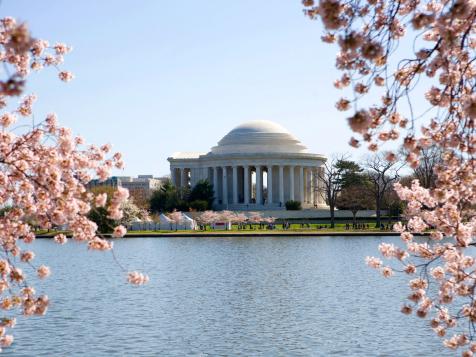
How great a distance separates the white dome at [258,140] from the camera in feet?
384

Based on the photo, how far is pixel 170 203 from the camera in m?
103

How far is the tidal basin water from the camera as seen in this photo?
1906 cm

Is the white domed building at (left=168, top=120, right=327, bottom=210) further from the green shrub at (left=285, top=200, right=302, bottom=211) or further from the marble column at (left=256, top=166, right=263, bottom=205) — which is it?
the green shrub at (left=285, top=200, right=302, bottom=211)

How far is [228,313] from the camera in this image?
24.1 m

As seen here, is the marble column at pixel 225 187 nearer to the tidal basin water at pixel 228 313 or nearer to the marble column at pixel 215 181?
the marble column at pixel 215 181

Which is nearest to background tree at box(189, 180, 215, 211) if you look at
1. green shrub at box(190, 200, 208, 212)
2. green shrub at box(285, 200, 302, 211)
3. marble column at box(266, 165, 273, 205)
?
green shrub at box(190, 200, 208, 212)

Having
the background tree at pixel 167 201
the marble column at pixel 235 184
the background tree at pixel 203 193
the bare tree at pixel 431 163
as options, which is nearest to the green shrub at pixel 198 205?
A: the background tree at pixel 167 201

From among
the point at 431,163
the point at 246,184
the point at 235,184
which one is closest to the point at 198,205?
the point at 246,184

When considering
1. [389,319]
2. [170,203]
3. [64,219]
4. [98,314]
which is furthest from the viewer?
[170,203]

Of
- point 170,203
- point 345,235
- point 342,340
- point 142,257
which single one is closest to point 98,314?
point 342,340

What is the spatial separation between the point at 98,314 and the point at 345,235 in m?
43.9

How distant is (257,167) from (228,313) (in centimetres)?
9330

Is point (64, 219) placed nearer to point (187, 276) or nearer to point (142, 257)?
point (187, 276)

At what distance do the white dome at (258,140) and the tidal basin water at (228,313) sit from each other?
75.4m
